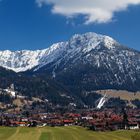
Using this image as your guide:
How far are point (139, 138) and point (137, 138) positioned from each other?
8.01 feet

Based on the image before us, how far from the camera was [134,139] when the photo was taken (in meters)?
195

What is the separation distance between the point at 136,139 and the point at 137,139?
202 centimetres

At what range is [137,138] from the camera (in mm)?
192625

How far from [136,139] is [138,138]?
38.7 inches

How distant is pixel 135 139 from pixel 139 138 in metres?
2.68

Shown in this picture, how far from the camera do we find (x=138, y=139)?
617 feet

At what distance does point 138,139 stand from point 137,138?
15.2 ft

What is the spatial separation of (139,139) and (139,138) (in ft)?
10.8

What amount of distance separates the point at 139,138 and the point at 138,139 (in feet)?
7.74

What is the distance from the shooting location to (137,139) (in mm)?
189125

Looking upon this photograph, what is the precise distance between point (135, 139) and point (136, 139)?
4.61 feet

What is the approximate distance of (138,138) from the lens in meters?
192

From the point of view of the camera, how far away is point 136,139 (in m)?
191
